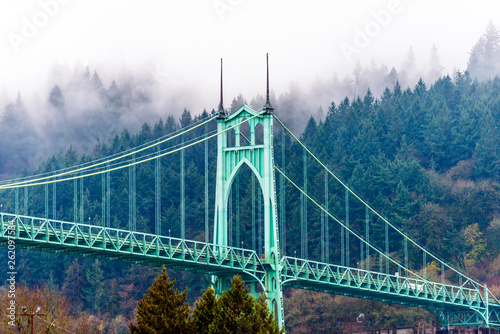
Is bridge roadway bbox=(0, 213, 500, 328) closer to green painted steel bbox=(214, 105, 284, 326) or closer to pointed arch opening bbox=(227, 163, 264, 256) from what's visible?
green painted steel bbox=(214, 105, 284, 326)

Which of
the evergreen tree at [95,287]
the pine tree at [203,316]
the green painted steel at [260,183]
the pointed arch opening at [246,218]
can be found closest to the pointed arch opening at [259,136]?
the pointed arch opening at [246,218]

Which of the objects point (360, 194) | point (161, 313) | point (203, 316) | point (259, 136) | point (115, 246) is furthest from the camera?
point (259, 136)

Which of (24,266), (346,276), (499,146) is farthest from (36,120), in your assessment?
(346,276)

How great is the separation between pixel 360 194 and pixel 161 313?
66608 mm

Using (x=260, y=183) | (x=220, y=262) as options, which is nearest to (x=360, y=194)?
(x=260, y=183)

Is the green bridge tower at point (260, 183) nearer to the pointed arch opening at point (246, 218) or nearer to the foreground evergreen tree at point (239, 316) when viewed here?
the foreground evergreen tree at point (239, 316)

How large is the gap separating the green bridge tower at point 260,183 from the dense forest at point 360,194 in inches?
1010

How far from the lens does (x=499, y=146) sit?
4299 inches

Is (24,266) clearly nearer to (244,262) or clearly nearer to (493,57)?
(244,262)

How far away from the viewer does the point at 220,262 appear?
59656mm

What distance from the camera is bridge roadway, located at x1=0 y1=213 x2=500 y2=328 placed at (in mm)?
53250

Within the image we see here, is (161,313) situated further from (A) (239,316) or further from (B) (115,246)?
(B) (115,246)

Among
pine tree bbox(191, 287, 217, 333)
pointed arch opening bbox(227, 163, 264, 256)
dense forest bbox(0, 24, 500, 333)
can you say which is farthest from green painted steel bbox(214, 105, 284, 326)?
pointed arch opening bbox(227, 163, 264, 256)

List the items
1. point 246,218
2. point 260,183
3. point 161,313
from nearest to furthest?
point 161,313 < point 260,183 < point 246,218
